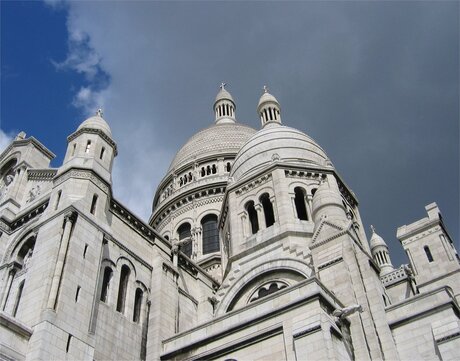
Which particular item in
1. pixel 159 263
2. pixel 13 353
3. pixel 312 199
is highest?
pixel 312 199

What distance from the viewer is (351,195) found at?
1331 inches

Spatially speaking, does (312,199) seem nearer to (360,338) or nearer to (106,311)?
(360,338)

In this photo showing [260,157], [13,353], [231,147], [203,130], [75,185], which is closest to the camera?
[13,353]

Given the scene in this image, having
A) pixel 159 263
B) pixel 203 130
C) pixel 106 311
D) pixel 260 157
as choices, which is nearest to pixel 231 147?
pixel 203 130

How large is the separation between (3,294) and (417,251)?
70.3 ft

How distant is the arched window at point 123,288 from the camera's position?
2271cm

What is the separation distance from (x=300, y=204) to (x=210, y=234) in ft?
46.5

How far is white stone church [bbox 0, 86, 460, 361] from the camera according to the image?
722 inches

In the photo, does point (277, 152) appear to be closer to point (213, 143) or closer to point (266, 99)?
point (266, 99)

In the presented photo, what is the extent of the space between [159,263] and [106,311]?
4373 mm

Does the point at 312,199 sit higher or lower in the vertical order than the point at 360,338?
higher

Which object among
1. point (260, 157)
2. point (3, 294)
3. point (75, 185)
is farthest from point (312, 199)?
point (3, 294)

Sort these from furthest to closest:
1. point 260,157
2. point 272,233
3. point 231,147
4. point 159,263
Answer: point 231,147, point 260,157, point 272,233, point 159,263

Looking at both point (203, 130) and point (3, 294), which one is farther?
point (203, 130)
